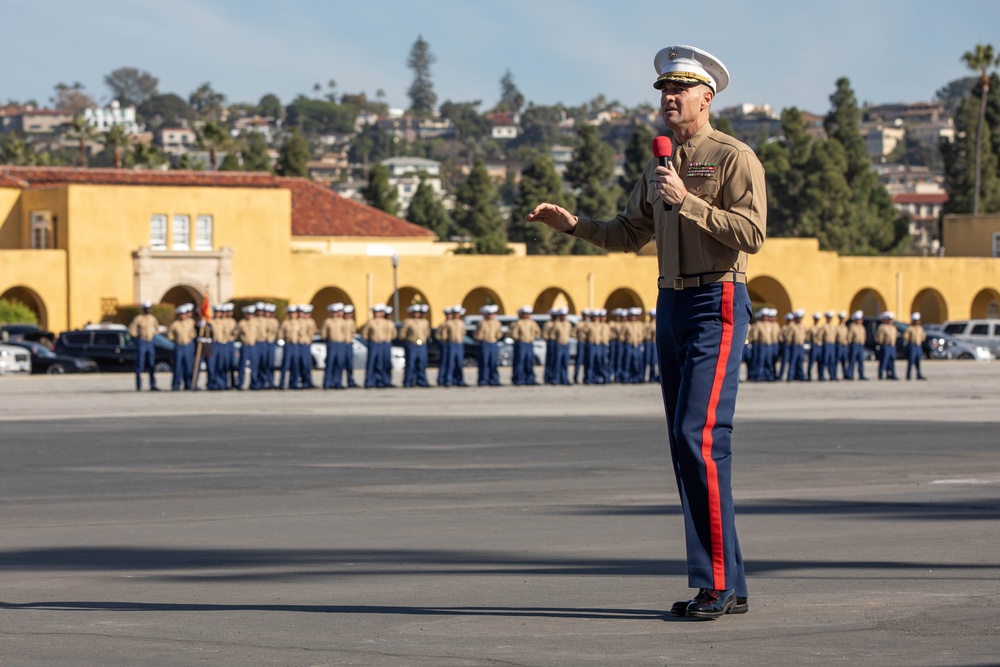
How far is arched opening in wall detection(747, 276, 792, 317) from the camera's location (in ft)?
226

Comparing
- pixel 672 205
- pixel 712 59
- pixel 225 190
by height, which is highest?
pixel 225 190

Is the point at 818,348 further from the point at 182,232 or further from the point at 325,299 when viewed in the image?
the point at 325,299

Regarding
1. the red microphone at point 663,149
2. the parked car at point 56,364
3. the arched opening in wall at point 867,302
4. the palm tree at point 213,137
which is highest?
the palm tree at point 213,137

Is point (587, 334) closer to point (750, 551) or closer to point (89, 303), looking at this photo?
point (89, 303)

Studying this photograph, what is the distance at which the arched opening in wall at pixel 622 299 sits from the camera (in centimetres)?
6781

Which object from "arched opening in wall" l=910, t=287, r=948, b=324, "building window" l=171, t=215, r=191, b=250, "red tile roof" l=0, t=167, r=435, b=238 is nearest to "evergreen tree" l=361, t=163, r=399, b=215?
"red tile roof" l=0, t=167, r=435, b=238

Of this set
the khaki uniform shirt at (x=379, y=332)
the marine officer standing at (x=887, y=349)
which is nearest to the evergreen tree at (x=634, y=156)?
the marine officer standing at (x=887, y=349)

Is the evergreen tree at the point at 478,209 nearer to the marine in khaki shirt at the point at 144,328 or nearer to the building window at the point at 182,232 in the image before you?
the building window at the point at 182,232

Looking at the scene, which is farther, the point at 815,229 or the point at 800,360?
the point at 815,229

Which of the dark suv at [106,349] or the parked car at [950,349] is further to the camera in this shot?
the parked car at [950,349]

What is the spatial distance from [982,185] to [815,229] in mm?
13656

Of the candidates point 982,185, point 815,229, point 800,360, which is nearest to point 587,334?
point 800,360

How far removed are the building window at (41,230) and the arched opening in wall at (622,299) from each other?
72.9ft

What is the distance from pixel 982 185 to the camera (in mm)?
89062
